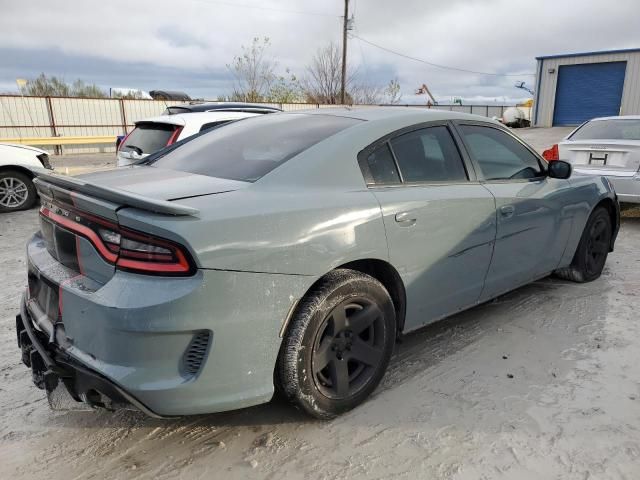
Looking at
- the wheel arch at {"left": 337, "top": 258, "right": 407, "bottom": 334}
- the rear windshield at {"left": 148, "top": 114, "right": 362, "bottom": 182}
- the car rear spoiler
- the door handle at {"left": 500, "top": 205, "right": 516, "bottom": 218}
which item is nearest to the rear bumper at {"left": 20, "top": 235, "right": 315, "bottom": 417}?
the car rear spoiler

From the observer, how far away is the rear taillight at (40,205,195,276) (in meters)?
1.96

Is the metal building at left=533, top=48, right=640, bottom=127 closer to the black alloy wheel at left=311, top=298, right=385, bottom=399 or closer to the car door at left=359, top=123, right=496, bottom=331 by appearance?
the car door at left=359, top=123, right=496, bottom=331

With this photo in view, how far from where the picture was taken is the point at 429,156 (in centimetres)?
311

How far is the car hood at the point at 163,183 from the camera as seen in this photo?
2.30m

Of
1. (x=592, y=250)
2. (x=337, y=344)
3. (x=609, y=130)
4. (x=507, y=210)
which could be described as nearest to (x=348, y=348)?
(x=337, y=344)

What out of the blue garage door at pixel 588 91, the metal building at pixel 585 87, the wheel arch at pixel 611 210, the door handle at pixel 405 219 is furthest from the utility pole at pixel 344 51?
the door handle at pixel 405 219

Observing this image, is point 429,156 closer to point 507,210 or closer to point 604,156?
point 507,210

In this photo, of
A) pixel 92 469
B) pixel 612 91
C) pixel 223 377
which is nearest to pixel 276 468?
pixel 223 377

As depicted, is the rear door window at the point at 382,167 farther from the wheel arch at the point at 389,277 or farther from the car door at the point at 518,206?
the car door at the point at 518,206

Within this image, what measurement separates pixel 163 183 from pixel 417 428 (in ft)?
5.76

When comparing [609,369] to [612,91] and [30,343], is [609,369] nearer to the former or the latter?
[30,343]

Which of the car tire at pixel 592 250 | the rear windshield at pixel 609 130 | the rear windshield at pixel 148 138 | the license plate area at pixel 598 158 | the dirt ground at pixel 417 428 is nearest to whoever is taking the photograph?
the dirt ground at pixel 417 428

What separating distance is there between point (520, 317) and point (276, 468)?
241cm

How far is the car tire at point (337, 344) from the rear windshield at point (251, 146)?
700 mm
